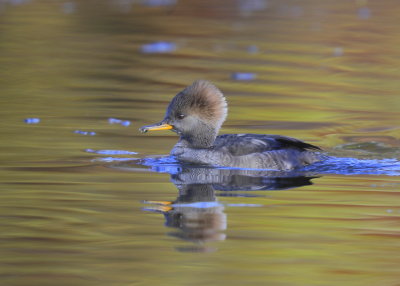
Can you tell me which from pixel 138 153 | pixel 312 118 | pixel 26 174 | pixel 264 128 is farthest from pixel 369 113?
pixel 26 174

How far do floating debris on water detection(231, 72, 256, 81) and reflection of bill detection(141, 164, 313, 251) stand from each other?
4.76 m

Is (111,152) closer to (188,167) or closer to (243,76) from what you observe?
(188,167)

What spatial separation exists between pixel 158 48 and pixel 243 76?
2926 millimetres

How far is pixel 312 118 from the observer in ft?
32.8

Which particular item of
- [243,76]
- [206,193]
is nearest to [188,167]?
[206,193]

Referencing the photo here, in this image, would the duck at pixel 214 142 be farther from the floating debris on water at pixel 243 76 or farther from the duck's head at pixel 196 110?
the floating debris on water at pixel 243 76

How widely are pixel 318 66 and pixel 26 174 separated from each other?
24.0 ft

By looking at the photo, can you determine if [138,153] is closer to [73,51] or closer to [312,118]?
[312,118]

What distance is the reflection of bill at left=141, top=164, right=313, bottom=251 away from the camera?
558cm

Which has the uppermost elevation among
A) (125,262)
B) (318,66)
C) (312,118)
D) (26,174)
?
(318,66)

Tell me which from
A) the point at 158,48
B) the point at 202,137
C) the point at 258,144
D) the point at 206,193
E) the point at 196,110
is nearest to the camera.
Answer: the point at 206,193

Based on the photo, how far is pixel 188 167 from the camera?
25.9ft

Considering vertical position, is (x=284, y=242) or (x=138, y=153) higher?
(x=138, y=153)

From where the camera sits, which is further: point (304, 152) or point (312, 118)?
point (312, 118)
